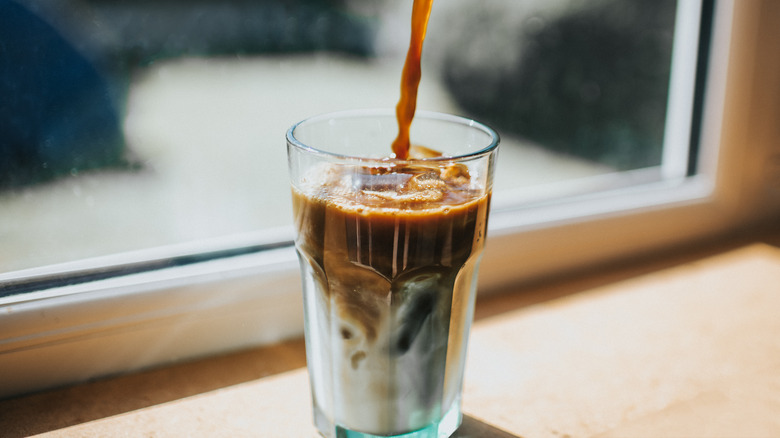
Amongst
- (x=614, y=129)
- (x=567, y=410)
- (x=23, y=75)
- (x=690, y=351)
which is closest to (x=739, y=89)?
(x=614, y=129)

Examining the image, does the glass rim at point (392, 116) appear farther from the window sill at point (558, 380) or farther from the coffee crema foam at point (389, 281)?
the window sill at point (558, 380)

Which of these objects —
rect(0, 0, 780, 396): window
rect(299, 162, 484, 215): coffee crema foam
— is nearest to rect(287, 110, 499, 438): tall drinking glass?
rect(299, 162, 484, 215): coffee crema foam

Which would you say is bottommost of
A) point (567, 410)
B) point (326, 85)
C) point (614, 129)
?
point (567, 410)

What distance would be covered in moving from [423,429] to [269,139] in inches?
18.9

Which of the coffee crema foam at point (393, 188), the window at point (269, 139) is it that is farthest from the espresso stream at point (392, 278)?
the window at point (269, 139)

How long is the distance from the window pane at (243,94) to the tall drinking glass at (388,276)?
0.87 feet

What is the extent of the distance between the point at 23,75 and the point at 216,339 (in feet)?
1.12

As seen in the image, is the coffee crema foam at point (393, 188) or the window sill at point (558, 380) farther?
the window sill at point (558, 380)

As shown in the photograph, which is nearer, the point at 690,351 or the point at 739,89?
the point at 690,351

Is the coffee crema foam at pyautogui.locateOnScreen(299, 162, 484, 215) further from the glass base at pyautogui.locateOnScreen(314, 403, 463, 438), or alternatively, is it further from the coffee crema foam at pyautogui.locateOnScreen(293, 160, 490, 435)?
the glass base at pyautogui.locateOnScreen(314, 403, 463, 438)

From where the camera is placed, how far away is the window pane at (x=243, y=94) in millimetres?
665

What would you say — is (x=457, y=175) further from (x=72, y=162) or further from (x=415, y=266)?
(x=72, y=162)

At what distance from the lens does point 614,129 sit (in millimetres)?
1121

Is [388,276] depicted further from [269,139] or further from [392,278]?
[269,139]
